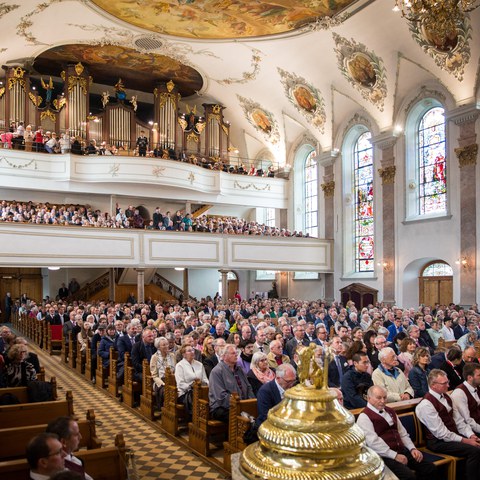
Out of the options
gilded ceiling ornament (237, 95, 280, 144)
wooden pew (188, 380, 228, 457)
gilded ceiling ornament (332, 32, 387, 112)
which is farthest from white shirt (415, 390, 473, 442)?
gilded ceiling ornament (237, 95, 280, 144)

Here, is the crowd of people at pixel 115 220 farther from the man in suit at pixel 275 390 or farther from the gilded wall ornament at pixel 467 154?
the man in suit at pixel 275 390

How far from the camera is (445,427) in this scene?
4715 millimetres

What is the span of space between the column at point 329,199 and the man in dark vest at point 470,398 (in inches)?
658

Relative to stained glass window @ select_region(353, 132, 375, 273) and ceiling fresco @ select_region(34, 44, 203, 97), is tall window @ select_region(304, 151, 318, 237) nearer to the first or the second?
stained glass window @ select_region(353, 132, 375, 273)

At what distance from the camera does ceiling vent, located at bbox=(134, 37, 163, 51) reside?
65.7ft

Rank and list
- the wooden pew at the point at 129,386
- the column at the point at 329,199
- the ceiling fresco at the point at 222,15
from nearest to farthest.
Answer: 1. the wooden pew at the point at 129,386
2. the ceiling fresco at the point at 222,15
3. the column at the point at 329,199

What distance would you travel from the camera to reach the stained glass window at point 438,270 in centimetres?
1775

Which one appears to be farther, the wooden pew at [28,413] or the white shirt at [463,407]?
the white shirt at [463,407]

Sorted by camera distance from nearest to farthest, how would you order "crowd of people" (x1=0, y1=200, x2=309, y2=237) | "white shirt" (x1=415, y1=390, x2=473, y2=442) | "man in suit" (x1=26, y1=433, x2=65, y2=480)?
"man in suit" (x1=26, y1=433, x2=65, y2=480) → "white shirt" (x1=415, y1=390, x2=473, y2=442) → "crowd of people" (x1=0, y1=200, x2=309, y2=237)

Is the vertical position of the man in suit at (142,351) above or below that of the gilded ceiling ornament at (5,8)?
below

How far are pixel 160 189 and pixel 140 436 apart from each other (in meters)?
16.1

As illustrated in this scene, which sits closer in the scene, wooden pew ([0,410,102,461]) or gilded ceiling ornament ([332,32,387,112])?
wooden pew ([0,410,102,461])

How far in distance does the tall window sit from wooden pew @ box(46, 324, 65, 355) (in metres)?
12.8

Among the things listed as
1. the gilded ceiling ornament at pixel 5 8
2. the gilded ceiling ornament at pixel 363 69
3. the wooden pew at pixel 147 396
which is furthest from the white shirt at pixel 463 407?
the gilded ceiling ornament at pixel 5 8
